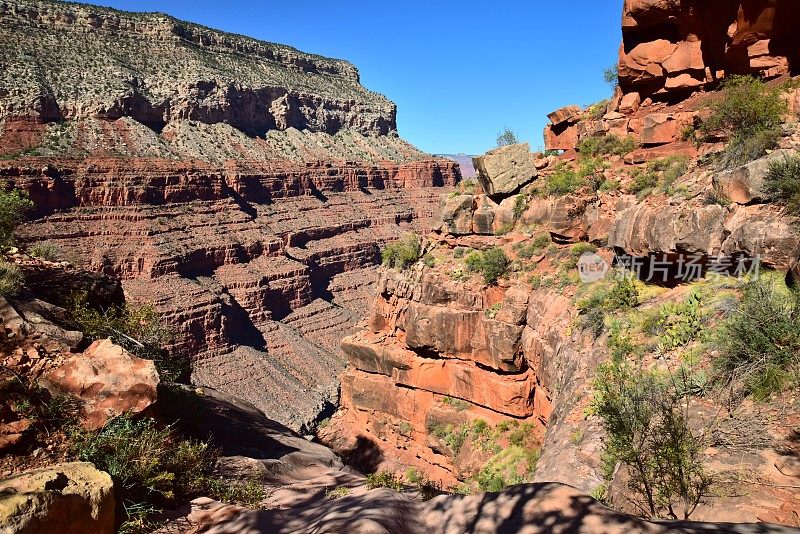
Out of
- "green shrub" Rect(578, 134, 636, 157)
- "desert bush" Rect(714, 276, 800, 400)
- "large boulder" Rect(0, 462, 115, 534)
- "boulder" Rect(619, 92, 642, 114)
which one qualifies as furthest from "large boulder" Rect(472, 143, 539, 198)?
"large boulder" Rect(0, 462, 115, 534)

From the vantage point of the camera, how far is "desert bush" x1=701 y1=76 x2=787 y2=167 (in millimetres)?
13023

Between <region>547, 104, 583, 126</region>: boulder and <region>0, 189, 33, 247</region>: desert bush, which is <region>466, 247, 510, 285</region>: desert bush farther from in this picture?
<region>0, 189, 33, 247</region>: desert bush

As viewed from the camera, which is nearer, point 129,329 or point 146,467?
point 146,467

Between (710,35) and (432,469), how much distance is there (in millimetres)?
20618

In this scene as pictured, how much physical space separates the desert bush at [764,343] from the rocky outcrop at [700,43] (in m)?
11.3

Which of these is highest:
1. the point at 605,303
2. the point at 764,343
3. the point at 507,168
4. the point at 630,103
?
the point at 630,103

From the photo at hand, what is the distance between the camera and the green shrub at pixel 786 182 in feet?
34.4

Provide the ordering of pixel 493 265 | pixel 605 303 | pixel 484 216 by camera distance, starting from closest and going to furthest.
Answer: pixel 605 303 < pixel 493 265 < pixel 484 216

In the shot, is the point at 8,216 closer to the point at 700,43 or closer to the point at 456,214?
the point at 456,214

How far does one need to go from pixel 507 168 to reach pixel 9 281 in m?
19.7

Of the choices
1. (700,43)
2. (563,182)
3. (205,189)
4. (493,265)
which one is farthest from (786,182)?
(205,189)

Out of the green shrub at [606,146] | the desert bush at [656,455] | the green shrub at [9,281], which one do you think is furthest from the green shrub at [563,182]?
the green shrub at [9,281]

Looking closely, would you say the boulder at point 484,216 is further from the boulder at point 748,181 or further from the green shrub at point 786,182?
the green shrub at point 786,182

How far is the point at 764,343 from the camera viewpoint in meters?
8.52
